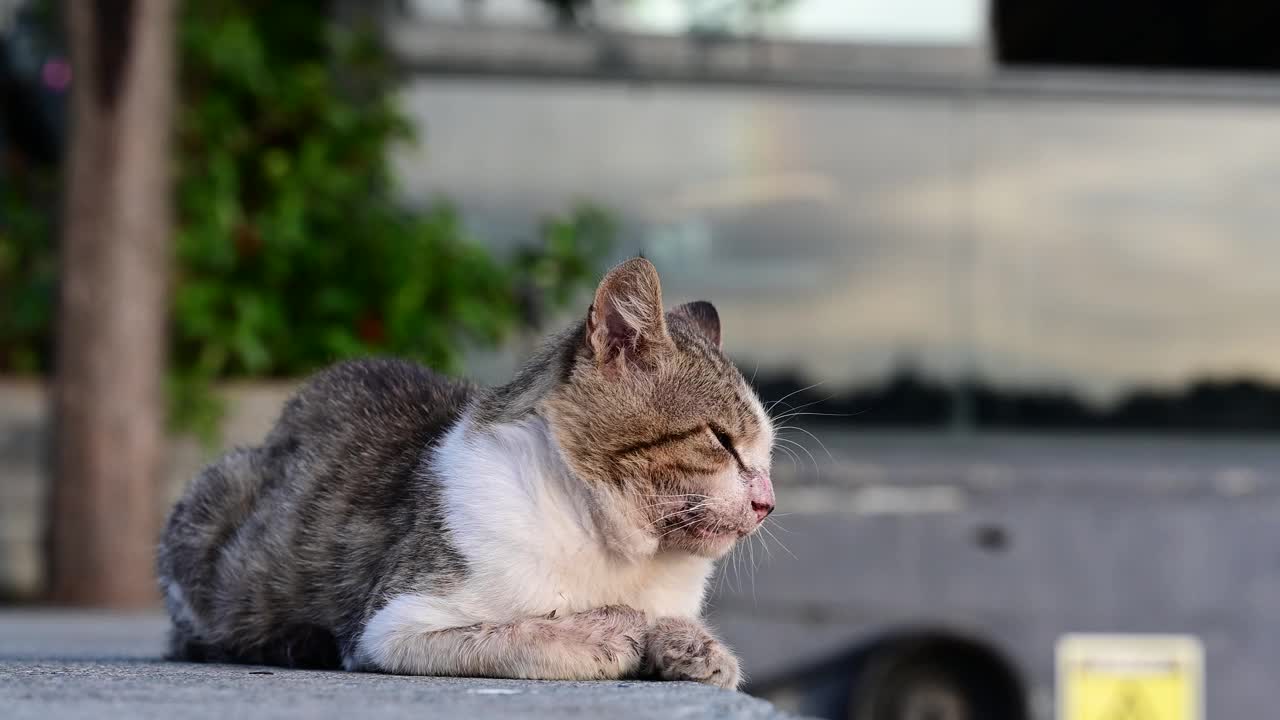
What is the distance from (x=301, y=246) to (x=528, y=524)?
4.84m

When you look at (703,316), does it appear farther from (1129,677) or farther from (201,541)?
(1129,677)

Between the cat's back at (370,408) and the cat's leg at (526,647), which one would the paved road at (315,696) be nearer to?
the cat's leg at (526,647)

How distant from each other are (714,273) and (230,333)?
2.27m

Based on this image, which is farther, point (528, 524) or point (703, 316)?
point (703, 316)

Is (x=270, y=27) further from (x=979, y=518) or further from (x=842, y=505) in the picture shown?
(x=979, y=518)

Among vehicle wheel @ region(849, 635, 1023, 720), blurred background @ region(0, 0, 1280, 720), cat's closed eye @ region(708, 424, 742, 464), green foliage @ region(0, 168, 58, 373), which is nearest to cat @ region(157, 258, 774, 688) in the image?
cat's closed eye @ region(708, 424, 742, 464)

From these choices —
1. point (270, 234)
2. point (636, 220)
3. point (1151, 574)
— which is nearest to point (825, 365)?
point (636, 220)

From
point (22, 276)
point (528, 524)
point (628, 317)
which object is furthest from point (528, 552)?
point (22, 276)

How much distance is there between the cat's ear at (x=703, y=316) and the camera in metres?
2.94

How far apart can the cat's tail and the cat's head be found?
0.80 m

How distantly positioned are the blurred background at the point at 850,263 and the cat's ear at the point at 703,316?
359 cm

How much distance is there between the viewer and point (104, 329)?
593 cm

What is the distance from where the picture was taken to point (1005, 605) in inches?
266

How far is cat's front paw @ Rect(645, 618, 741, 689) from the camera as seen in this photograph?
2.30 meters
